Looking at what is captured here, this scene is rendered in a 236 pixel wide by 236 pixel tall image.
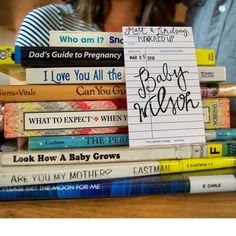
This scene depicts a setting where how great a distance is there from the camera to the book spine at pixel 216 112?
464 mm

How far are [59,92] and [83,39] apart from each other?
11cm

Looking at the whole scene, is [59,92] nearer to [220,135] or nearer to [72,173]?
[72,173]

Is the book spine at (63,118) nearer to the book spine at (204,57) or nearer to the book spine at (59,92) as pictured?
the book spine at (59,92)

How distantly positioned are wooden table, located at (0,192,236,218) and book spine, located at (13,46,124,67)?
0.22 meters

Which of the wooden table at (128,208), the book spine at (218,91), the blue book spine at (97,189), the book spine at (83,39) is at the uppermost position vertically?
the book spine at (83,39)

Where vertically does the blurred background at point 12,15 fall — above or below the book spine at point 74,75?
above

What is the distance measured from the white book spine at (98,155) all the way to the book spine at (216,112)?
6 centimetres

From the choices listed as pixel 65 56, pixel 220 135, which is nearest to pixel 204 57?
pixel 220 135

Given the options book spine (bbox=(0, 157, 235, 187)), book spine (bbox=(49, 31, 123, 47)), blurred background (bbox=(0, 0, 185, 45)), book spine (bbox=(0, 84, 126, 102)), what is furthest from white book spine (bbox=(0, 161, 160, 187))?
blurred background (bbox=(0, 0, 185, 45))

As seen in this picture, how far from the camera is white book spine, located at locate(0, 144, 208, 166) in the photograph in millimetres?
405

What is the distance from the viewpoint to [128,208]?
0.38m

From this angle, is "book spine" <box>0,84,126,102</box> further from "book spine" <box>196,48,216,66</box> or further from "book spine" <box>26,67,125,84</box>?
"book spine" <box>196,48,216,66</box>

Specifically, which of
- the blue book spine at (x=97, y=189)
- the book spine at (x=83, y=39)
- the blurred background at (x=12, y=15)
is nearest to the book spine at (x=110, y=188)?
the blue book spine at (x=97, y=189)

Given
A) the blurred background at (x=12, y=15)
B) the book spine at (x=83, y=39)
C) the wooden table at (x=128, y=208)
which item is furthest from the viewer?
the blurred background at (x=12, y=15)
